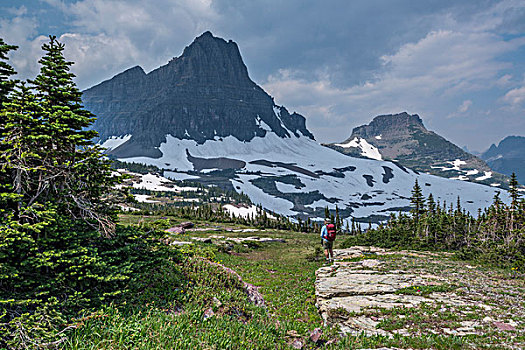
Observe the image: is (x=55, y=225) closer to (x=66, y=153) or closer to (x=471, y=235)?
(x=66, y=153)

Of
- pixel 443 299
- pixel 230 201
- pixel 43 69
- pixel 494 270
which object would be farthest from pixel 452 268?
pixel 230 201

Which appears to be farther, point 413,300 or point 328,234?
point 328,234

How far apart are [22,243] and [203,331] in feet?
18.9

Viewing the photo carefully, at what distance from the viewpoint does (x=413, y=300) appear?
1245 cm

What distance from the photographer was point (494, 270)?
19.9 m

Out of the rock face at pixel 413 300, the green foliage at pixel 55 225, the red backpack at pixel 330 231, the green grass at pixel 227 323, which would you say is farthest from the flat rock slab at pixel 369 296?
the green foliage at pixel 55 225

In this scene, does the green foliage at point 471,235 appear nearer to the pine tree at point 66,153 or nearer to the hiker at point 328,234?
the hiker at point 328,234

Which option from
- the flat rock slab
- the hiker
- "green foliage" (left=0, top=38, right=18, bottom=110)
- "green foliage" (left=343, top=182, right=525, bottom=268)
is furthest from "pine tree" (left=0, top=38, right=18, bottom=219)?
"green foliage" (left=343, top=182, right=525, bottom=268)

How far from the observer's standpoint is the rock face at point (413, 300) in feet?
32.5

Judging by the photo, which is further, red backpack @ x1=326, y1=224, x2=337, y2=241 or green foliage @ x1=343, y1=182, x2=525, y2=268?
green foliage @ x1=343, y1=182, x2=525, y2=268

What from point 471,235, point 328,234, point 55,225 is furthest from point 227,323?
point 471,235

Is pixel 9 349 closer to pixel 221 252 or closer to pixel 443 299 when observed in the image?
pixel 443 299

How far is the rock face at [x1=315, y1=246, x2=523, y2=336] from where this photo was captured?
991 centimetres

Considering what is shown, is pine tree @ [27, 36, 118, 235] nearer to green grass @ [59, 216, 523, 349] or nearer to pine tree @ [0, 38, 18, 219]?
Answer: pine tree @ [0, 38, 18, 219]
